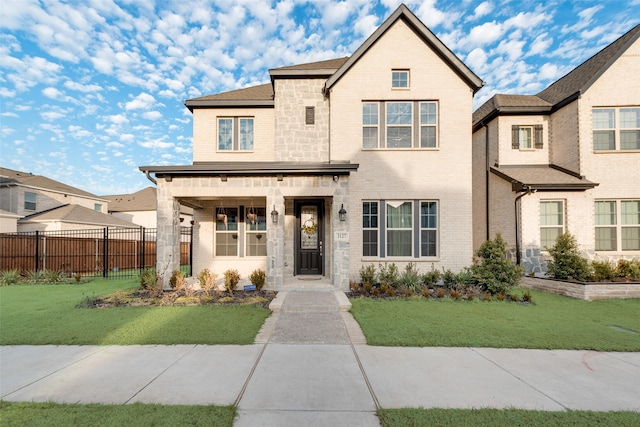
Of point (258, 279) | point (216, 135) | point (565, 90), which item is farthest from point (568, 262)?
point (216, 135)

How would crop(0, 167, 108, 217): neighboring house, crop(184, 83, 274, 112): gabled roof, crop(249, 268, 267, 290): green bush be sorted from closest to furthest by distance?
1. crop(249, 268, 267, 290): green bush
2. crop(184, 83, 274, 112): gabled roof
3. crop(0, 167, 108, 217): neighboring house

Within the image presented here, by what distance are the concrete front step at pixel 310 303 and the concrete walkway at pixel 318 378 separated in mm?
1715

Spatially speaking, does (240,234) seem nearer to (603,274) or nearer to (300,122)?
(300,122)

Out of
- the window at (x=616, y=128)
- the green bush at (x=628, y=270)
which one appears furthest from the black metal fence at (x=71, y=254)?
the window at (x=616, y=128)

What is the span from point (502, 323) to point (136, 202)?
Answer: 36.2 m

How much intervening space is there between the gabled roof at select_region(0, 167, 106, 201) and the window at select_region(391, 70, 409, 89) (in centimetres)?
2730

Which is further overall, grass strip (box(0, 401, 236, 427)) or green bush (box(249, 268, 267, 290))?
green bush (box(249, 268, 267, 290))

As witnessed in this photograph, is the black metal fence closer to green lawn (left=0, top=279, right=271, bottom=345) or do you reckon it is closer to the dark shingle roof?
green lawn (left=0, top=279, right=271, bottom=345)

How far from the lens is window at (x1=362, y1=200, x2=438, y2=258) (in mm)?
10102

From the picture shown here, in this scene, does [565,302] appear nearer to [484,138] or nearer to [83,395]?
[484,138]

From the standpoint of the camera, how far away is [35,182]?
2247 centimetres

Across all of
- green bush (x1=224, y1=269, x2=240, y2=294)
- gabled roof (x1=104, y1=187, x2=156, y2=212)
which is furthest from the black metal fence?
gabled roof (x1=104, y1=187, x2=156, y2=212)

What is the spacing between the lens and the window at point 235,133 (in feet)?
37.6

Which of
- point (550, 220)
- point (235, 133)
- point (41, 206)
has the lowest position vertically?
point (550, 220)
